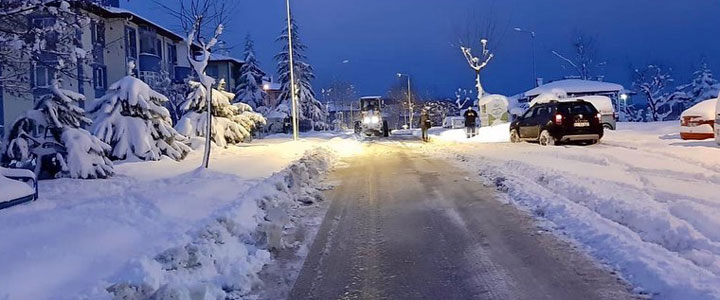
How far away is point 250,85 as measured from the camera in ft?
219

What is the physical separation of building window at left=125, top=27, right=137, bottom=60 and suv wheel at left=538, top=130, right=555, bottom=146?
95.0 ft

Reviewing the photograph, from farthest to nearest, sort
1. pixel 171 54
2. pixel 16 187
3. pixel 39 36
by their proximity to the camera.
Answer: pixel 171 54, pixel 39 36, pixel 16 187

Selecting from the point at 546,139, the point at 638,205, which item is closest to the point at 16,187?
the point at 638,205

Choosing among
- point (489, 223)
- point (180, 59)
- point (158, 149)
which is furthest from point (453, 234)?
point (180, 59)

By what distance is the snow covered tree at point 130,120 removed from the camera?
1834 centimetres

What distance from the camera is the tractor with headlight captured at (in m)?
46.9

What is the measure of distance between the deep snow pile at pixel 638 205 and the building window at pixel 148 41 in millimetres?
33229

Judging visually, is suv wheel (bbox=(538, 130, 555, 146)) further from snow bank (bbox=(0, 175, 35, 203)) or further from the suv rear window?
snow bank (bbox=(0, 175, 35, 203))

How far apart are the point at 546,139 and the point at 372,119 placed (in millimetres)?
25910

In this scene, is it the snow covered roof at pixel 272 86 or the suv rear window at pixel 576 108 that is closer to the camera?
the suv rear window at pixel 576 108

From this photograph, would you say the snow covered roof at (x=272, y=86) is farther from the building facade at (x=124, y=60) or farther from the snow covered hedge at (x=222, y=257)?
the snow covered hedge at (x=222, y=257)

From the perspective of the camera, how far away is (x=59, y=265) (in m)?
5.76

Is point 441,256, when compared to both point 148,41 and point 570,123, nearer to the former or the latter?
point 570,123

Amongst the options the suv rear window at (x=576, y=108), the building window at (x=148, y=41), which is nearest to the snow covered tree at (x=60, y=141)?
the suv rear window at (x=576, y=108)
